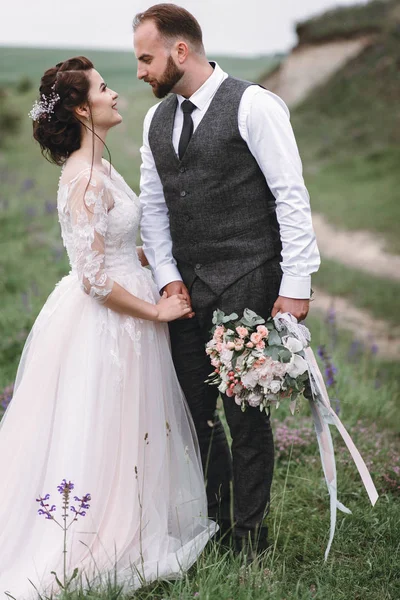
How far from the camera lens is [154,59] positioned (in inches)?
117

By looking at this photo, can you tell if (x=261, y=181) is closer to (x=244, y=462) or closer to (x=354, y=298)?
(x=244, y=462)

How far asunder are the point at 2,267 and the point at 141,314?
444 centimetres

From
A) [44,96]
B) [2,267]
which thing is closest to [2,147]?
[2,267]

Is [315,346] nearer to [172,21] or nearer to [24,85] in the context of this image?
[172,21]

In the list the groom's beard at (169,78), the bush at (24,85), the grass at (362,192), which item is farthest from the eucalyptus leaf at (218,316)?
the bush at (24,85)

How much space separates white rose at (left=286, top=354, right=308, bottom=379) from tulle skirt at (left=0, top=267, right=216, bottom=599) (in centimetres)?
57

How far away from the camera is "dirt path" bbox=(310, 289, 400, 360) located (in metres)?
7.23

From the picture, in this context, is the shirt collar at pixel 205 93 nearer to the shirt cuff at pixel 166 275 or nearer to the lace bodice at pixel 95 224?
the lace bodice at pixel 95 224

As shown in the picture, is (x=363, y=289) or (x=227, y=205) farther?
(x=363, y=289)

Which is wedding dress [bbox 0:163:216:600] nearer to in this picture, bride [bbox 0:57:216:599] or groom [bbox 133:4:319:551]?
bride [bbox 0:57:216:599]

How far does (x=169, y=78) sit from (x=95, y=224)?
0.68 m

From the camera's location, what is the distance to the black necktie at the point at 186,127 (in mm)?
2990

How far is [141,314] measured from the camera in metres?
Result: 3.04

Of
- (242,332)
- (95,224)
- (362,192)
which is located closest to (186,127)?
(95,224)
